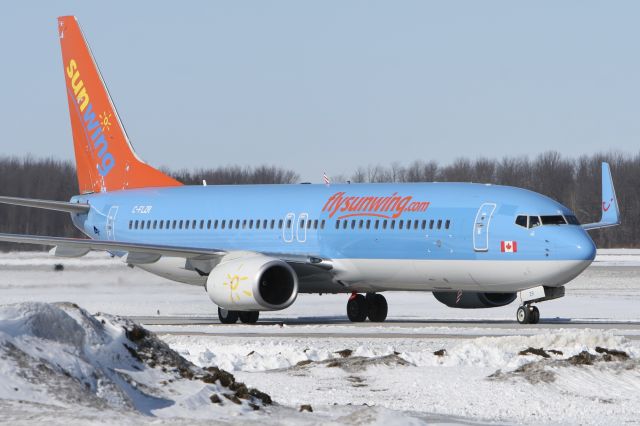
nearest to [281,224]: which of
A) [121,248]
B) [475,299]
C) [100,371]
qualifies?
[121,248]

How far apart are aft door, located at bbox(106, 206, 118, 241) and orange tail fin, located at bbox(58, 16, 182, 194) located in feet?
5.12

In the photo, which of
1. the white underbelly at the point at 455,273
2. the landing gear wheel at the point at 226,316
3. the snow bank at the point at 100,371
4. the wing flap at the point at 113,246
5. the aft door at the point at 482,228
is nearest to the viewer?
the snow bank at the point at 100,371

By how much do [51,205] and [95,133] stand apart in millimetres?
4397

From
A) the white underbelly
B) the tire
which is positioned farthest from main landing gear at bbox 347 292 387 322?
the tire

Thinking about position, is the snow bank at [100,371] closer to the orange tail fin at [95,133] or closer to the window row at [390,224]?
the window row at [390,224]

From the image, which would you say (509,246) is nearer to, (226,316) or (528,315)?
(528,315)

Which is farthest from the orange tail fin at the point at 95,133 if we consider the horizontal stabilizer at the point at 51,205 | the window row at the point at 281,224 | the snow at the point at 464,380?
the snow at the point at 464,380

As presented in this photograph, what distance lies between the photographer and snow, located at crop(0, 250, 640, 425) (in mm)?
11891

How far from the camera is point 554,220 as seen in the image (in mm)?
28031

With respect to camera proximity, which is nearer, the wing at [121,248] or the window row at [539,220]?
the window row at [539,220]

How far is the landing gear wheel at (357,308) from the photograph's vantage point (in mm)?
31266

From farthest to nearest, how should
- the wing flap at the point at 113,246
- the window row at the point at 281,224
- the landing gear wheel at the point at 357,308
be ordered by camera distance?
the landing gear wheel at the point at 357,308 < the wing flap at the point at 113,246 < the window row at the point at 281,224

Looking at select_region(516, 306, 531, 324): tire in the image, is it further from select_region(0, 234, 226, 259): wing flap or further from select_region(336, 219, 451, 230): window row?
select_region(0, 234, 226, 259): wing flap

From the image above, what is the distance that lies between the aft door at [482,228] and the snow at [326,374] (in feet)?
5.54
